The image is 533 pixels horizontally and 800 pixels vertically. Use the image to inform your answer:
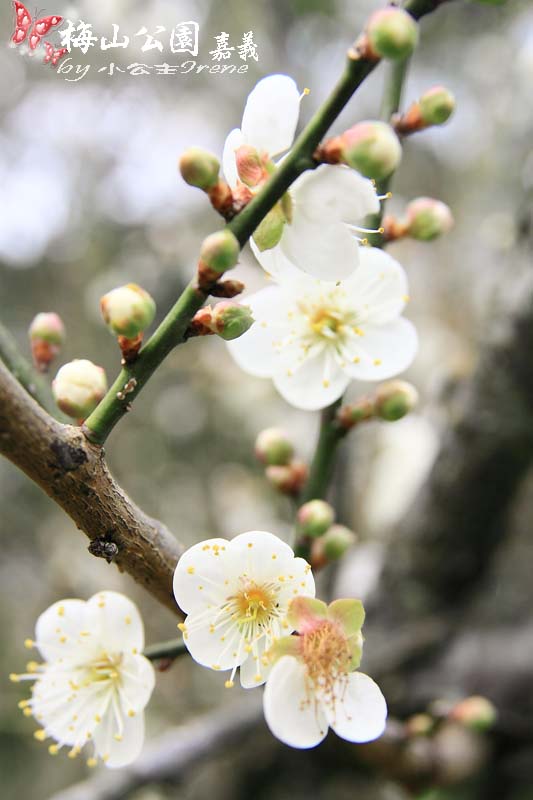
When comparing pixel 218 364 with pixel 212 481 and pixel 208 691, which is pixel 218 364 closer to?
pixel 212 481

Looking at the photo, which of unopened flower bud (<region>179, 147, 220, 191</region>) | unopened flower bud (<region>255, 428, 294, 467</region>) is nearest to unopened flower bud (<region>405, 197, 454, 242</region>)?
unopened flower bud (<region>255, 428, 294, 467</region>)

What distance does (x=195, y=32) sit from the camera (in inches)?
64.6

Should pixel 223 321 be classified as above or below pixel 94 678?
above

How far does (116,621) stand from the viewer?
73 cm

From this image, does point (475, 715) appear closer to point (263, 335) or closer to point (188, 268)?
point (263, 335)

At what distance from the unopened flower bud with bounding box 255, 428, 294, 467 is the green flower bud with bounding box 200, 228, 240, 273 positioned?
17.1 inches

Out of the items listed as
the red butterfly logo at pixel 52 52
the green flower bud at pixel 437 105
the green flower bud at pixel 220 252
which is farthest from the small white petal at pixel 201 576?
the red butterfly logo at pixel 52 52

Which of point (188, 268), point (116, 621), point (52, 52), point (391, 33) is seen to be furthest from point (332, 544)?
point (188, 268)

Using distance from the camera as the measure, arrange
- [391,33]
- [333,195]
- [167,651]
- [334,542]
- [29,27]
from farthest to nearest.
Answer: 1. [29,27]
2. [334,542]
3. [167,651]
4. [333,195]
5. [391,33]

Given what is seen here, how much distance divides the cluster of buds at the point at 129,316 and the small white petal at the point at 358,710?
0.33m

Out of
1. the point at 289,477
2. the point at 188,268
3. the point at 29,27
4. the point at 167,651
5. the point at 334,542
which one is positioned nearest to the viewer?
the point at 167,651

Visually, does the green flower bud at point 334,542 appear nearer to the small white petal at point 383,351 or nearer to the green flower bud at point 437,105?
the small white petal at point 383,351

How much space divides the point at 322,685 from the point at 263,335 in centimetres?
40

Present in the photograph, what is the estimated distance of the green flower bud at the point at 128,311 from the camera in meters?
0.56
